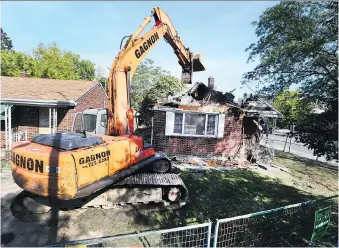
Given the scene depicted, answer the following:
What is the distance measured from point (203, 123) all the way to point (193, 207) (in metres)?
6.30

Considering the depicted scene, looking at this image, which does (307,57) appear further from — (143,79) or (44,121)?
(143,79)

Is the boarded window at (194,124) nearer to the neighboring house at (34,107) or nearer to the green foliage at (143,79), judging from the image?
the neighboring house at (34,107)

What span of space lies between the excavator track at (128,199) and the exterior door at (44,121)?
7718 millimetres

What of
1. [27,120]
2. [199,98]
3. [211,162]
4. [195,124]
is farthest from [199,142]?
[27,120]

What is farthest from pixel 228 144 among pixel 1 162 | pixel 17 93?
pixel 17 93

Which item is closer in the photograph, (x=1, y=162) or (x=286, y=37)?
(x=1, y=162)

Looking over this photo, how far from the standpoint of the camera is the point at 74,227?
5082mm

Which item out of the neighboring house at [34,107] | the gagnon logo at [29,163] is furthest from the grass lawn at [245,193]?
the neighboring house at [34,107]

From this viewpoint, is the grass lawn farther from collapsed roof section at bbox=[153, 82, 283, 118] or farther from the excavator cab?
collapsed roof section at bbox=[153, 82, 283, 118]

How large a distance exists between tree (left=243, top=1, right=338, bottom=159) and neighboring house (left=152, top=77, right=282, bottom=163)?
8.23ft

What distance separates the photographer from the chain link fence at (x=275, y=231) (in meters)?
4.86

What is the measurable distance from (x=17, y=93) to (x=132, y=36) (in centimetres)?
874

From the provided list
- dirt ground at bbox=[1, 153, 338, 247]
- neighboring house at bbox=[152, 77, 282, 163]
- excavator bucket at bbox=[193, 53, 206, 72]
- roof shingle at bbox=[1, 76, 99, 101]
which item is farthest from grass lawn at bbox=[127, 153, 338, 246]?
roof shingle at bbox=[1, 76, 99, 101]

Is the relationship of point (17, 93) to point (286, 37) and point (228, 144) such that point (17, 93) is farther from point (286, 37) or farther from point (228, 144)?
point (286, 37)
